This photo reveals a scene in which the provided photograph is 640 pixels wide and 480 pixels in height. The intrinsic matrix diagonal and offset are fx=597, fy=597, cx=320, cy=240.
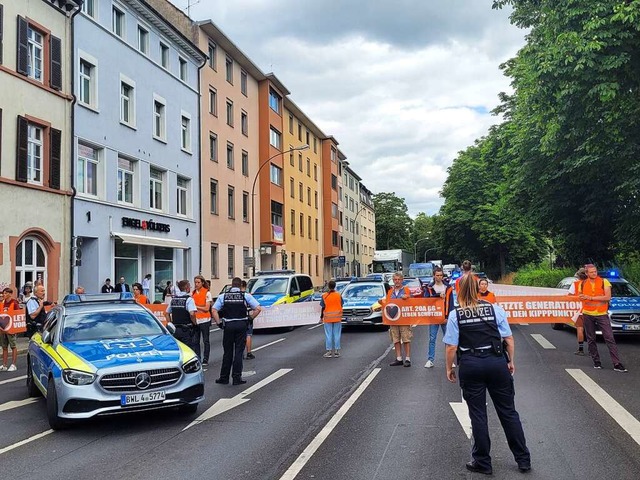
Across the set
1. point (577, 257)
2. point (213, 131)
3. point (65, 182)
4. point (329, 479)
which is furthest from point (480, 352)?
point (213, 131)

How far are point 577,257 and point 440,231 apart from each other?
82.1 ft

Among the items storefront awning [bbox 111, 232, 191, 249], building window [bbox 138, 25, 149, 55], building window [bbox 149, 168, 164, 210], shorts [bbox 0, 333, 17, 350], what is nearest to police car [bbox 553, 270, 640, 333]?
shorts [bbox 0, 333, 17, 350]

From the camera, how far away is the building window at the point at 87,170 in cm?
2336

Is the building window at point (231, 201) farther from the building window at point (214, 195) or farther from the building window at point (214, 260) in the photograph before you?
the building window at point (214, 260)

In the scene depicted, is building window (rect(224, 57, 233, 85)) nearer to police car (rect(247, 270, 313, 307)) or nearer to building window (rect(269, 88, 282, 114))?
building window (rect(269, 88, 282, 114))

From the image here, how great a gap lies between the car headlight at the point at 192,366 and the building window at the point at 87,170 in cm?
1751

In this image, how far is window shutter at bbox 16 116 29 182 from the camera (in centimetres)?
1987

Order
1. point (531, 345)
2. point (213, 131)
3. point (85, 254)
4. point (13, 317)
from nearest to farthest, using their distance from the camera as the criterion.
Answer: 1. point (13, 317)
2. point (531, 345)
3. point (85, 254)
4. point (213, 131)

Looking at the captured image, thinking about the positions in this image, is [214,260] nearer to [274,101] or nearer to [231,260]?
[231,260]

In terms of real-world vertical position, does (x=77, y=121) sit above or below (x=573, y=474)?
above

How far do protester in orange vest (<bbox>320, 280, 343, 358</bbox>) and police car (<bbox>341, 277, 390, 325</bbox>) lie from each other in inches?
176

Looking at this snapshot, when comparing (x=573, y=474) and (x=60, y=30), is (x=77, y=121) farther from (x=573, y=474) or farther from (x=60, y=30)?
(x=573, y=474)

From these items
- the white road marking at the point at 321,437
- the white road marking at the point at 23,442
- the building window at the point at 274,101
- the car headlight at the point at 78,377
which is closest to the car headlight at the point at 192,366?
the car headlight at the point at 78,377

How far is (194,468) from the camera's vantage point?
18.0ft
